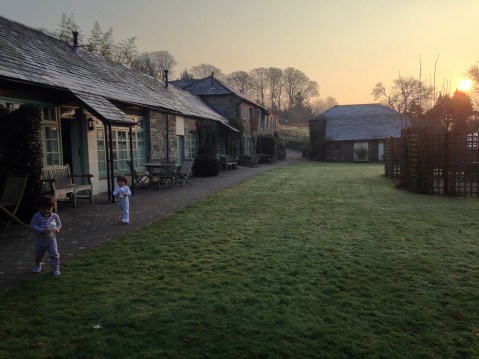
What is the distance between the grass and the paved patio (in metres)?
0.45

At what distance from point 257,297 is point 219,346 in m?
0.98

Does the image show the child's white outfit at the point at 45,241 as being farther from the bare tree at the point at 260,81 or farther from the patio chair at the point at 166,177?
the bare tree at the point at 260,81

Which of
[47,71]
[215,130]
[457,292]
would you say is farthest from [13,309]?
[215,130]

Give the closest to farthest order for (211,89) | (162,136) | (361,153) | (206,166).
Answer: (162,136), (206,166), (211,89), (361,153)

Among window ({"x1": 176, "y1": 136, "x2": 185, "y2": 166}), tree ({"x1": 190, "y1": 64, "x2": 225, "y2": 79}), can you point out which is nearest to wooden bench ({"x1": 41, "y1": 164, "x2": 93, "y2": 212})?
window ({"x1": 176, "y1": 136, "x2": 185, "y2": 166})

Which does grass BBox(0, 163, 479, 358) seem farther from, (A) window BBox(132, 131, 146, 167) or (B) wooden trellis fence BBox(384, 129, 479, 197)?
(A) window BBox(132, 131, 146, 167)

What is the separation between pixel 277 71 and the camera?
2813 inches

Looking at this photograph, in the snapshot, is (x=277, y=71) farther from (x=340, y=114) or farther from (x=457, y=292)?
(x=457, y=292)

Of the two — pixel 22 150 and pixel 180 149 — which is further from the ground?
pixel 180 149

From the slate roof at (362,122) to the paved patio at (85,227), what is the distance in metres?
29.2

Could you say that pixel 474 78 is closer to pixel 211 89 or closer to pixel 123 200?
pixel 211 89

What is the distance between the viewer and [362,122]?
3953 centimetres

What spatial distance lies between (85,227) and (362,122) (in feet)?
120

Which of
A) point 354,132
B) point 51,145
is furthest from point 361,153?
point 51,145
